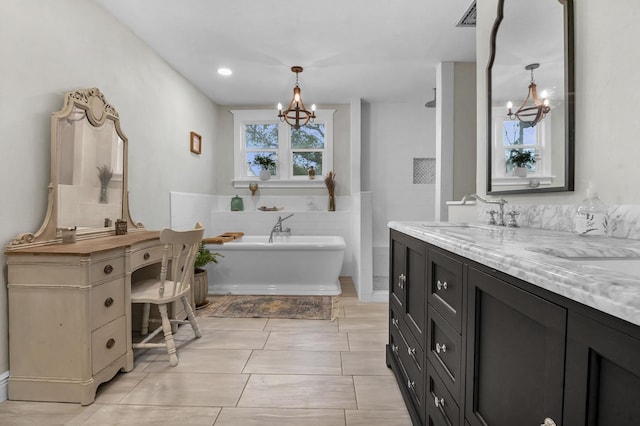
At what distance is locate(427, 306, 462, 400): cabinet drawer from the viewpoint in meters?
1.10

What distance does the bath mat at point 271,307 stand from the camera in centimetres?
326

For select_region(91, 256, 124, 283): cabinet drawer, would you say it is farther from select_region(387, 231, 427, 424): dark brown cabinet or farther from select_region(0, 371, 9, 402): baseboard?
select_region(387, 231, 427, 424): dark brown cabinet

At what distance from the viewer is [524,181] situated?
1.79m

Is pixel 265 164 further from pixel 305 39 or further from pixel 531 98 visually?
pixel 531 98

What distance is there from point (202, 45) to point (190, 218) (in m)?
1.96

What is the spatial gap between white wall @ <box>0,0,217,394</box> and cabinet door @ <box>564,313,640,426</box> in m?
2.44

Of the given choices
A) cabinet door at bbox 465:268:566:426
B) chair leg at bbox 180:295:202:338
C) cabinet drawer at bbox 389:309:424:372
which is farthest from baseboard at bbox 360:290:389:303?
cabinet door at bbox 465:268:566:426

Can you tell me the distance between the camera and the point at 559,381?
2.04 ft

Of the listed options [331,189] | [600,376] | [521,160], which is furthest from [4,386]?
[331,189]

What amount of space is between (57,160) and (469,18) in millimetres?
3072

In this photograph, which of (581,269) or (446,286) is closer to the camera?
(581,269)

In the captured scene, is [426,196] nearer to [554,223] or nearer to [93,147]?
[554,223]

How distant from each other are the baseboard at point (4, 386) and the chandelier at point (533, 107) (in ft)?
9.86

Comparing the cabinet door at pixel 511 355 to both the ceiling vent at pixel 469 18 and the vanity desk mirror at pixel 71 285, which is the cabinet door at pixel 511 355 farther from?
the ceiling vent at pixel 469 18
